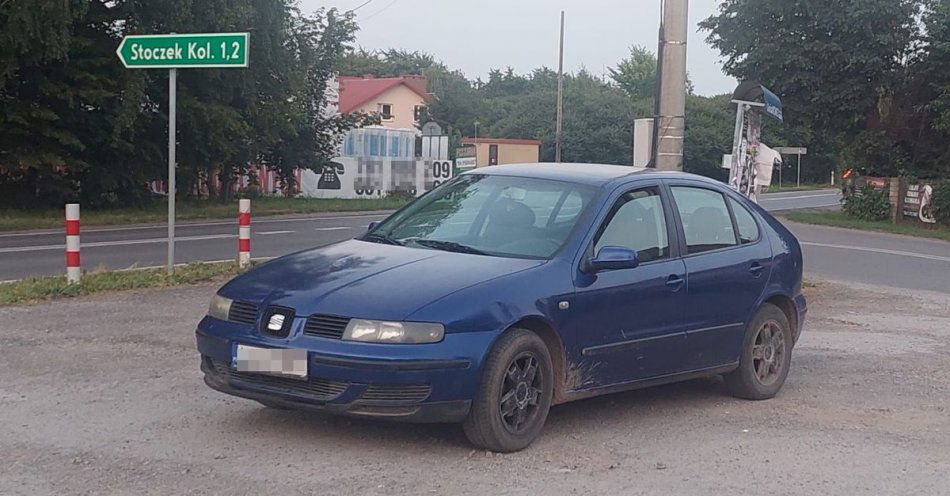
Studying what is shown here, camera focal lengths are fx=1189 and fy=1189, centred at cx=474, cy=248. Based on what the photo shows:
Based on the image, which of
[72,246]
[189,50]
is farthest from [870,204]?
[72,246]

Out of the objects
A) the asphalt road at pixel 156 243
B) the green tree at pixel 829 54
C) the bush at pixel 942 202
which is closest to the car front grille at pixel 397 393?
the asphalt road at pixel 156 243

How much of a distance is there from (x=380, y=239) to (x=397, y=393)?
1.62 meters

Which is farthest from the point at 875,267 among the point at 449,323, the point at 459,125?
the point at 459,125

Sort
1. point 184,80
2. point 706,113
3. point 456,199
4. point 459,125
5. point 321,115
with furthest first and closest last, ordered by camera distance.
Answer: point 459,125, point 706,113, point 321,115, point 184,80, point 456,199

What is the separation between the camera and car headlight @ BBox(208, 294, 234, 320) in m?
6.31

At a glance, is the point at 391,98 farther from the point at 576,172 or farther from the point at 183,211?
the point at 576,172

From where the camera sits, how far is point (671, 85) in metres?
13.7

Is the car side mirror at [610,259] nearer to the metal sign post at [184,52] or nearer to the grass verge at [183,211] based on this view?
the metal sign post at [184,52]

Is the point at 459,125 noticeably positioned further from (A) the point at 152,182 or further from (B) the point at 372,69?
(A) the point at 152,182

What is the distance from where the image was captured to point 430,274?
6.22m

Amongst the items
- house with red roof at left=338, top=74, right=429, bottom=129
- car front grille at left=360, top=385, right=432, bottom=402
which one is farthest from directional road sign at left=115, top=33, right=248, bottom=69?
house with red roof at left=338, top=74, right=429, bottom=129

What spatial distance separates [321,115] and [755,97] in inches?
997

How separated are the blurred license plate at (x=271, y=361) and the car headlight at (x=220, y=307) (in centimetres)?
27

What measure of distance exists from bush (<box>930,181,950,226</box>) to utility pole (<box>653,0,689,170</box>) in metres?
23.3
